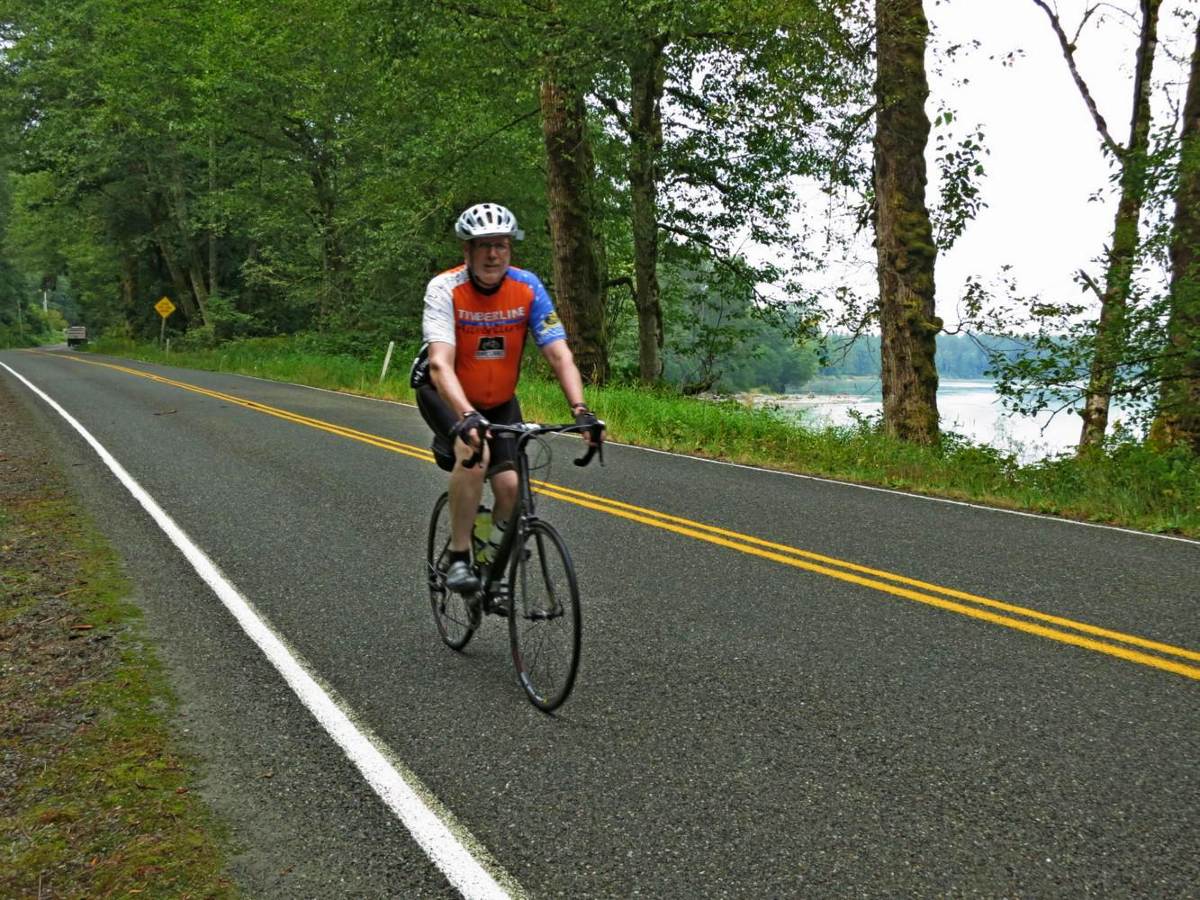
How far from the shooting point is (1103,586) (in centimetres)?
577

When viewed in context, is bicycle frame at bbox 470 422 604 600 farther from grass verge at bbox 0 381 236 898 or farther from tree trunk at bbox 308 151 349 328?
tree trunk at bbox 308 151 349 328

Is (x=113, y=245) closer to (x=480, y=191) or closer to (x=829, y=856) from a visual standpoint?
(x=480, y=191)

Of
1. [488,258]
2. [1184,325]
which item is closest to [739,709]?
[488,258]

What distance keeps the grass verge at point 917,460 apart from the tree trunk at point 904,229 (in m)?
0.66

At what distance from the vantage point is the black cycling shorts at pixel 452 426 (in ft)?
13.5

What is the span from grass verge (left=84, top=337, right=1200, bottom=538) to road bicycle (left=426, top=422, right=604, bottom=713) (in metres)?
6.26

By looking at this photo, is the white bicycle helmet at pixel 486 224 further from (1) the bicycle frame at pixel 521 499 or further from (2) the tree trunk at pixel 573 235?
(2) the tree trunk at pixel 573 235

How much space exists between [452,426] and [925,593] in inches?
129

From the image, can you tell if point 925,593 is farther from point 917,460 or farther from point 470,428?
point 917,460

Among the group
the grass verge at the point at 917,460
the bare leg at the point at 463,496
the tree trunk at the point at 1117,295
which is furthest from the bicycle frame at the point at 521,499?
the tree trunk at the point at 1117,295

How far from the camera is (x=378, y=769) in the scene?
3420 mm

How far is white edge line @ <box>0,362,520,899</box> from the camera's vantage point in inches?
109

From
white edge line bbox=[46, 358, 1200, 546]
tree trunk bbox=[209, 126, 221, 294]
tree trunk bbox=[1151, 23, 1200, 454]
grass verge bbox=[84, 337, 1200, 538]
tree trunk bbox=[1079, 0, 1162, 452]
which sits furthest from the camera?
tree trunk bbox=[209, 126, 221, 294]

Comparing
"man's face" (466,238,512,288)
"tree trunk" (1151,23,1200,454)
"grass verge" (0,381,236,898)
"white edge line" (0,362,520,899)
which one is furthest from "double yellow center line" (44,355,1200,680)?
"tree trunk" (1151,23,1200,454)
